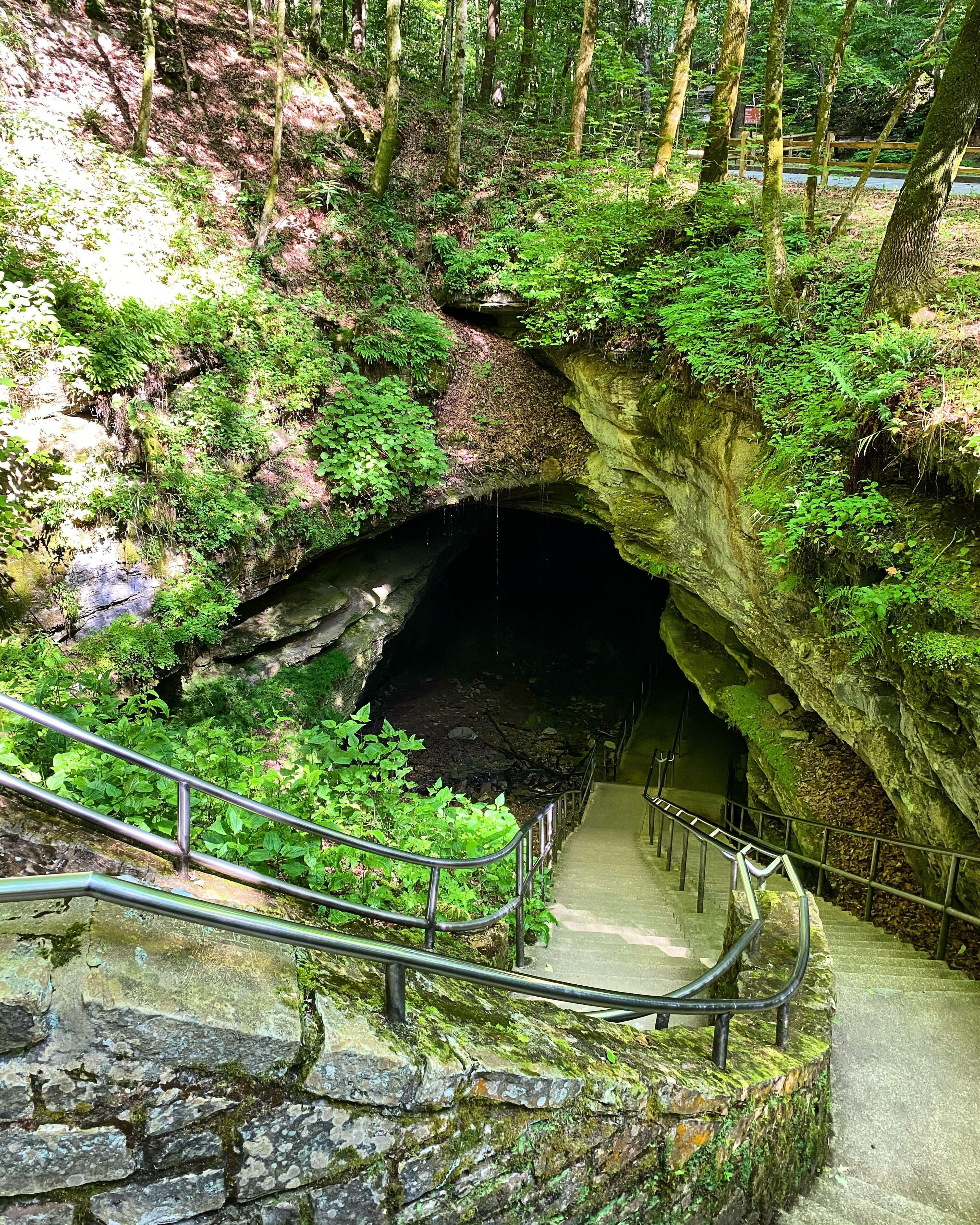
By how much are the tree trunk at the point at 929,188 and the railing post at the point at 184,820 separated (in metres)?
7.24

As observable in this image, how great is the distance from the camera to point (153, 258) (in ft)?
30.1

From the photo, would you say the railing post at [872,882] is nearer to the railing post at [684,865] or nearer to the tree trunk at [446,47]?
the railing post at [684,865]

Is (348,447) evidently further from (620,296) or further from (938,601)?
(938,601)

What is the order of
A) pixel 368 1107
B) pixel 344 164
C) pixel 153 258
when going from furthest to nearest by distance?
1. pixel 344 164
2. pixel 153 258
3. pixel 368 1107

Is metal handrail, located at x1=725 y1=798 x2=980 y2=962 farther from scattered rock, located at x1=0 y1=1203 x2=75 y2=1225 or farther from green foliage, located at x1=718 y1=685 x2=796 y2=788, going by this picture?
scattered rock, located at x1=0 y1=1203 x2=75 y2=1225

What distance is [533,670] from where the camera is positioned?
17312 mm

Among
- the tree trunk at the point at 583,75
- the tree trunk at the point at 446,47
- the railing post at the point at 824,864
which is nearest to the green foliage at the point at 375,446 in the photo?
the tree trunk at the point at 583,75

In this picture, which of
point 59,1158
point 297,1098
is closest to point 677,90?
point 297,1098

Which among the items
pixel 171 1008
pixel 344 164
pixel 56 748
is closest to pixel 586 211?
pixel 344 164

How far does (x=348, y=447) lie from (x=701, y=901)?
26.4 ft

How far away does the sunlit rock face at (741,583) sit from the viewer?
5754 millimetres

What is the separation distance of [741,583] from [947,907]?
15.3 ft

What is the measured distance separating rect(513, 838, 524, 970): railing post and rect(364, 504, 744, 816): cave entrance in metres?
7.36

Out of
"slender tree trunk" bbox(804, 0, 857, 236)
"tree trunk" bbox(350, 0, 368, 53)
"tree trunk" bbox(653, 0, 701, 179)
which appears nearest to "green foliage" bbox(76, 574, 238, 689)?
"tree trunk" bbox(653, 0, 701, 179)
